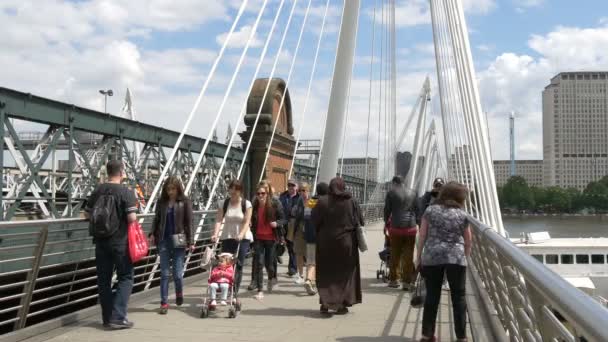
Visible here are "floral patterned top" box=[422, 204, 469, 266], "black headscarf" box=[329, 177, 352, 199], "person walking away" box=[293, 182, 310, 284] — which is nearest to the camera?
"floral patterned top" box=[422, 204, 469, 266]

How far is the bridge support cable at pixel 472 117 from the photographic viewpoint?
681 cm

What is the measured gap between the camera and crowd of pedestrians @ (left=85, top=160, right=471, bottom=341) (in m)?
4.89

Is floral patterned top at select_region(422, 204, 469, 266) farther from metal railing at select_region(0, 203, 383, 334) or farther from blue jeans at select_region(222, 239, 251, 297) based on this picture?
metal railing at select_region(0, 203, 383, 334)

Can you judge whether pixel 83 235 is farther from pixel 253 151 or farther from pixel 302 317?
pixel 253 151

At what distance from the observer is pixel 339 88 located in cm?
1229

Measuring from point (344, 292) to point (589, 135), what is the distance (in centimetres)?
14244

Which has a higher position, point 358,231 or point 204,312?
point 358,231

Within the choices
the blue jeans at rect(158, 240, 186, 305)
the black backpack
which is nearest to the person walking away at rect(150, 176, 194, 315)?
the blue jeans at rect(158, 240, 186, 305)

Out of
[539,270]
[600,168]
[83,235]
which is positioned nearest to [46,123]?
[83,235]

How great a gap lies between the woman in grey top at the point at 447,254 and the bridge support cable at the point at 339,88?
7.27 m

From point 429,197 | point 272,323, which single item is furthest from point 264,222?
point 429,197

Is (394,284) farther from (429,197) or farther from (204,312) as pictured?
(204,312)

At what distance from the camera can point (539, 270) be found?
8.51 ft

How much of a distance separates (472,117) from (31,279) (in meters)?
5.03
